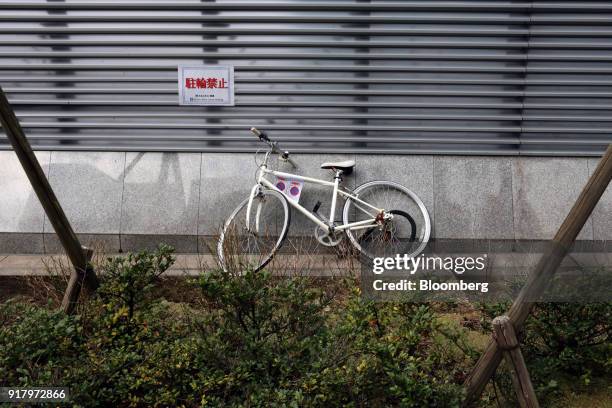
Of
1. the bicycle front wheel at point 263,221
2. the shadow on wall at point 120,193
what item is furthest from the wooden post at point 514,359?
the shadow on wall at point 120,193

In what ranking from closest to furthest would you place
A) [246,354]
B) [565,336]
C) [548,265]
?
[548,265] < [246,354] < [565,336]

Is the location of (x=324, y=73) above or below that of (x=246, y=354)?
above

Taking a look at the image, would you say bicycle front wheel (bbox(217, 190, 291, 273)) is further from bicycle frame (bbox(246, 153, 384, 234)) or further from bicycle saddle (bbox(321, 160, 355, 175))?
bicycle saddle (bbox(321, 160, 355, 175))

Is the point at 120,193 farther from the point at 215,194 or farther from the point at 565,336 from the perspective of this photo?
the point at 565,336

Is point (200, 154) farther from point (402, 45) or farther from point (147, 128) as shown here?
point (402, 45)

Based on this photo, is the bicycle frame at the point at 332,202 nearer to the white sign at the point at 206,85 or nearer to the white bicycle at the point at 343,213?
the white bicycle at the point at 343,213

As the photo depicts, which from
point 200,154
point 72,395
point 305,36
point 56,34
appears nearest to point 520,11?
point 305,36

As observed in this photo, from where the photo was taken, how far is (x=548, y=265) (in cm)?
397

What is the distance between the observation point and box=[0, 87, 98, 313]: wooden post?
15.9ft

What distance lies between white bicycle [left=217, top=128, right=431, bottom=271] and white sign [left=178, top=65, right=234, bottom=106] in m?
0.78

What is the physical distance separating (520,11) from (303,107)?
9.84 ft

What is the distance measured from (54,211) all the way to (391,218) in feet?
13.1

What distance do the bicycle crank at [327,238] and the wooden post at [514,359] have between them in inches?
148

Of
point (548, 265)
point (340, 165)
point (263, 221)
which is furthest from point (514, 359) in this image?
point (263, 221)
